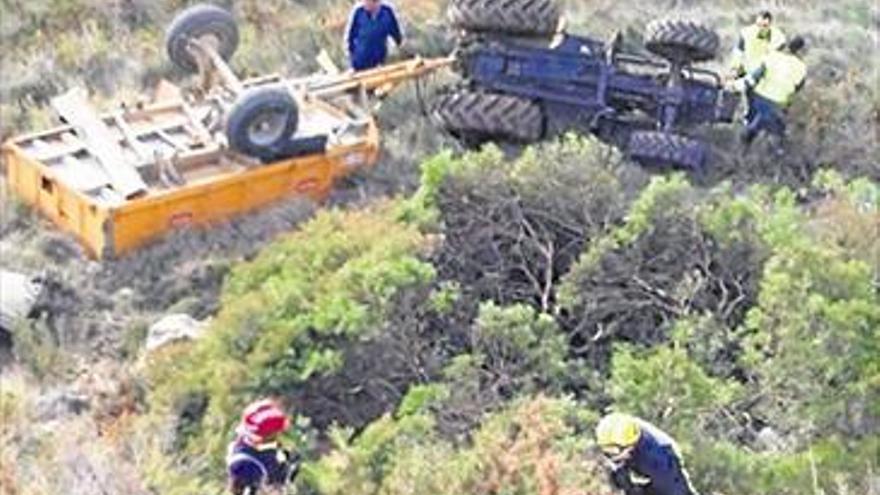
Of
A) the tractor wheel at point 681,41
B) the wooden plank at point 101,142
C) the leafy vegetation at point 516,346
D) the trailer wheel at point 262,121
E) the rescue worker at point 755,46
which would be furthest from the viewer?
the rescue worker at point 755,46

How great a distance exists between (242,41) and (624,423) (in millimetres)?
8406

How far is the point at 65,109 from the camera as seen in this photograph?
47.5ft

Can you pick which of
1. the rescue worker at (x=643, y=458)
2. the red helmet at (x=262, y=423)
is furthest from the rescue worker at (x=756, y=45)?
the red helmet at (x=262, y=423)

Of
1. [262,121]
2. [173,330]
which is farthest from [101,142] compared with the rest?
[173,330]

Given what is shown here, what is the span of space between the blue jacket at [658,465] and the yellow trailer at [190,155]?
5.29m

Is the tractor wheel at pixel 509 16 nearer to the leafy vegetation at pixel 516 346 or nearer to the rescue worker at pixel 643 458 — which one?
the leafy vegetation at pixel 516 346

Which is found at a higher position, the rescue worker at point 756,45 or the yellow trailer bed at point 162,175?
the rescue worker at point 756,45

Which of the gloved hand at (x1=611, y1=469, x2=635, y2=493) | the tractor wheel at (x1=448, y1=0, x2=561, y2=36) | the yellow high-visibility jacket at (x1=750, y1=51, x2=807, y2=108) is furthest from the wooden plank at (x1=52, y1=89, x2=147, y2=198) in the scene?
the gloved hand at (x1=611, y1=469, x2=635, y2=493)

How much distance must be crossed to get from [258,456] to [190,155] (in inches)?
182

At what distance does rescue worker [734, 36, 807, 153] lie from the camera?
1462cm

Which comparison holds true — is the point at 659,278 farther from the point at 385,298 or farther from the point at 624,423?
the point at 624,423

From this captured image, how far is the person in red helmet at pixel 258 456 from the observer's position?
32.4 ft

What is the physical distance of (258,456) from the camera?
9938mm

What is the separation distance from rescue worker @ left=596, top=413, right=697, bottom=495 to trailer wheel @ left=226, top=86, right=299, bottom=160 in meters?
5.28
